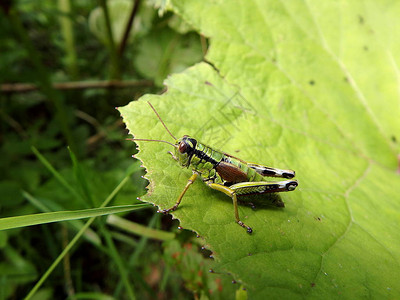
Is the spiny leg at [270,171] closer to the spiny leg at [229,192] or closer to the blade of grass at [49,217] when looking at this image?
the spiny leg at [229,192]

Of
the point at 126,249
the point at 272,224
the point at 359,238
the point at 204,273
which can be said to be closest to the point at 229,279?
the point at 204,273

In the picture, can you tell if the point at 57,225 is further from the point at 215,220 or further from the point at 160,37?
the point at 160,37

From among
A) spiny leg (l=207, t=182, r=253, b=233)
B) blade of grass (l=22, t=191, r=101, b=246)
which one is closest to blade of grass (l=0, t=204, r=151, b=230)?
spiny leg (l=207, t=182, r=253, b=233)

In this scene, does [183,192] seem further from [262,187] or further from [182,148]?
[262,187]

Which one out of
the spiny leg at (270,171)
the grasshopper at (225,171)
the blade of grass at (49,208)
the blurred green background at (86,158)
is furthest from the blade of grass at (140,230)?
the spiny leg at (270,171)

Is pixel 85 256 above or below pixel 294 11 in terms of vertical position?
below

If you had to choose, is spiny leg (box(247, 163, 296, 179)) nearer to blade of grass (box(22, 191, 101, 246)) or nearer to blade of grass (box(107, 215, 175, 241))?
blade of grass (box(107, 215, 175, 241))
